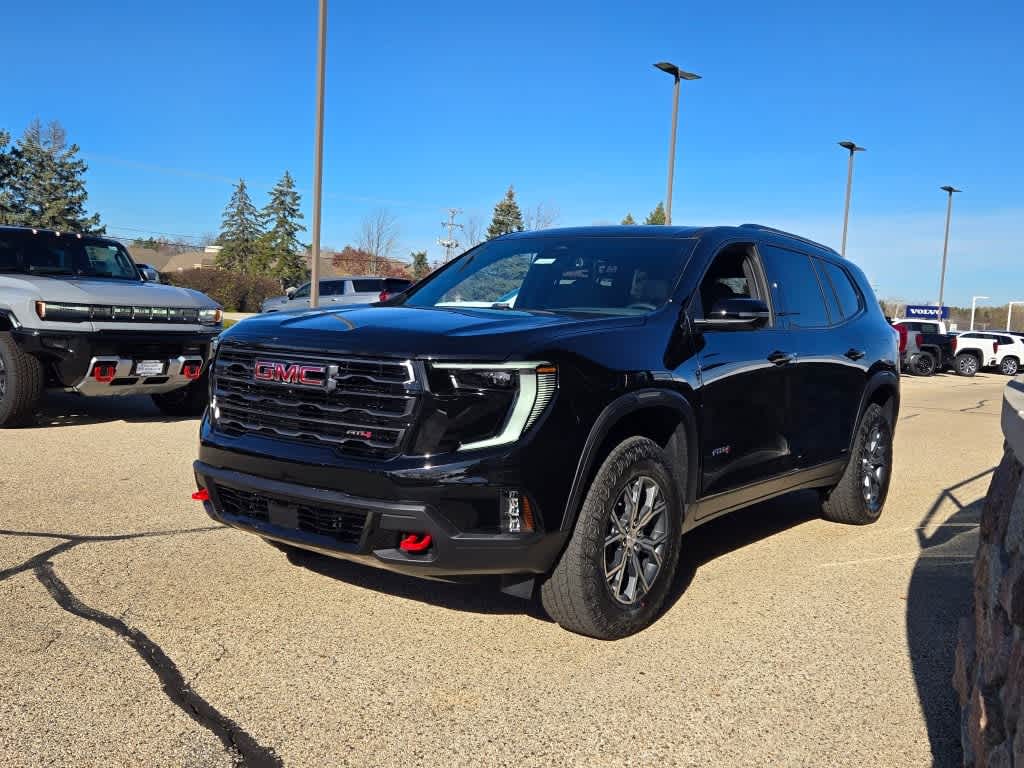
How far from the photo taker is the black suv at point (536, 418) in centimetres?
351

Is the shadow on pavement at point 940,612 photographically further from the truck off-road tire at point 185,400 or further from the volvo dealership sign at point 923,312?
the volvo dealership sign at point 923,312

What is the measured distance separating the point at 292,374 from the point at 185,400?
719 cm

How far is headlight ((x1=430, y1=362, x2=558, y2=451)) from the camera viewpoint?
351cm

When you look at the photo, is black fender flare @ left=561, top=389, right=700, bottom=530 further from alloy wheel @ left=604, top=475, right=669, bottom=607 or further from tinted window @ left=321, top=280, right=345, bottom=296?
tinted window @ left=321, top=280, right=345, bottom=296

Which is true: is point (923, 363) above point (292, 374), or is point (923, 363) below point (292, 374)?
below

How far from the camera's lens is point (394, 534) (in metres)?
3.53

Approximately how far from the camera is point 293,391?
12.6 ft

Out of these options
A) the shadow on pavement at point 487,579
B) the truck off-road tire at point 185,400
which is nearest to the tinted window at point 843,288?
the shadow on pavement at point 487,579

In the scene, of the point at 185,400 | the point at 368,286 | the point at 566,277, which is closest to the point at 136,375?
the point at 185,400

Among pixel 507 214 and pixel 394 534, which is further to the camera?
pixel 507 214

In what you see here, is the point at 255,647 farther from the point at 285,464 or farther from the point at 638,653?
the point at 638,653

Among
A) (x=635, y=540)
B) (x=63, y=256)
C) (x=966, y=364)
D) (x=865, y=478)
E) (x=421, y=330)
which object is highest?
(x=63, y=256)

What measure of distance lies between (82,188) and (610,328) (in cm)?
6700

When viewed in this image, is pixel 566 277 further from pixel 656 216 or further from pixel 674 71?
pixel 656 216
